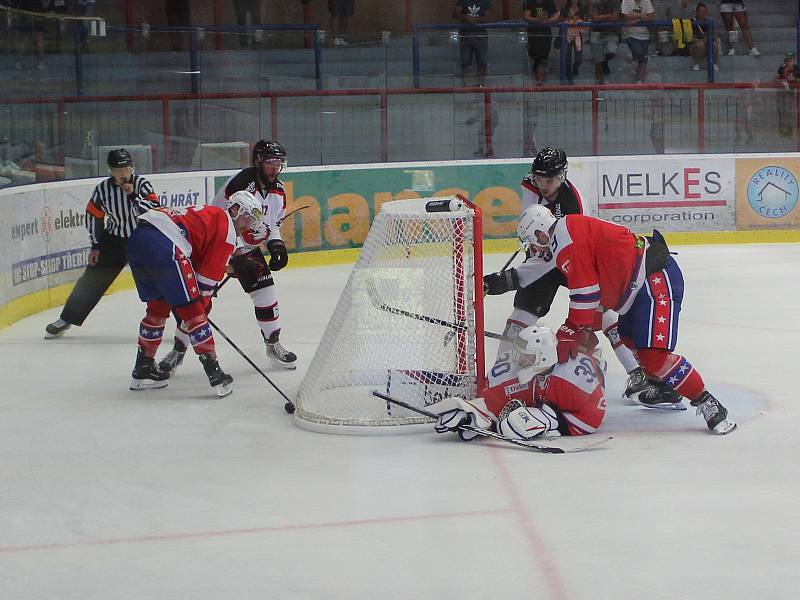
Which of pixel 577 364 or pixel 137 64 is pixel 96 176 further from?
pixel 577 364

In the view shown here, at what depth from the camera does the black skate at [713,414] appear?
5.01 m

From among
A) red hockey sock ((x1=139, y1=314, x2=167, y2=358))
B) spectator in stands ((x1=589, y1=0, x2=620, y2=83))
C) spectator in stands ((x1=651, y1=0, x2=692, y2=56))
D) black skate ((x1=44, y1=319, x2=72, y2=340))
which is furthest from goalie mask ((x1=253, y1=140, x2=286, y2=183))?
spectator in stands ((x1=651, y1=0, x2=692, y2=56))

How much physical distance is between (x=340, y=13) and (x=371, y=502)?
8520 mm

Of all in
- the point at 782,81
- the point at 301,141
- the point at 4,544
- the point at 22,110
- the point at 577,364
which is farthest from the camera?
the point at 782,81

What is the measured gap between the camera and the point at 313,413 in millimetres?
5336

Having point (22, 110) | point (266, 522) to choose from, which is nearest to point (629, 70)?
point (22, 110)

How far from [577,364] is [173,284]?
6.06 feet

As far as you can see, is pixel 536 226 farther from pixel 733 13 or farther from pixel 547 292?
pixel 733 13

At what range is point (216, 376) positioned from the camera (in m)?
5.85

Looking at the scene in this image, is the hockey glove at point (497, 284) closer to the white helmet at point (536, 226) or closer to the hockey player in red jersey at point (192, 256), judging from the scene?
the white helmet at point (536, 226)

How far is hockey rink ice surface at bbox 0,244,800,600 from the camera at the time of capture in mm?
3502

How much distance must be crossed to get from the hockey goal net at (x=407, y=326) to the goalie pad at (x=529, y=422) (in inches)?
17.9

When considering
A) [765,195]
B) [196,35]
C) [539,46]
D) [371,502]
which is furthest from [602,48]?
[371,502]

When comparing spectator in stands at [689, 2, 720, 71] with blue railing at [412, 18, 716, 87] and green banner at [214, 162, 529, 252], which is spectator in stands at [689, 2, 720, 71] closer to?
blue railing at [412, 18, 716, 87]
